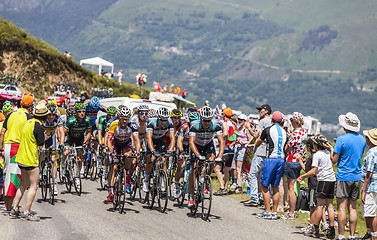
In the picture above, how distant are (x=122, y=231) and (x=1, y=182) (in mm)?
3486

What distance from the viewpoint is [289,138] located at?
41.7ft

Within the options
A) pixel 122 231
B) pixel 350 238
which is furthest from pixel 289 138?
pixel 122 231

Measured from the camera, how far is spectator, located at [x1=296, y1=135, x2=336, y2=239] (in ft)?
35.2

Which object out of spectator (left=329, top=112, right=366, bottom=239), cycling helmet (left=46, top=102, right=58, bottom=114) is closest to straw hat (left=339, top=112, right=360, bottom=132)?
spectator (left=329, top=112, right=366, bottom=239)

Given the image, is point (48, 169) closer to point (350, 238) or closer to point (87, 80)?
point (350, 238)

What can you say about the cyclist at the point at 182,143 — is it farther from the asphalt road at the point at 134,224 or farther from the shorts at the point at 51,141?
the shorts at the point at 51,141

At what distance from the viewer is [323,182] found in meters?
10.8

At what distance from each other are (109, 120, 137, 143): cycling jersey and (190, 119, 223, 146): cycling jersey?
4.82 ft

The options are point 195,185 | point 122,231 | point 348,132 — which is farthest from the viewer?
point 195,185

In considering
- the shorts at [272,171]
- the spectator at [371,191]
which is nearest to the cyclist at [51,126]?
the shorts at [272,171]

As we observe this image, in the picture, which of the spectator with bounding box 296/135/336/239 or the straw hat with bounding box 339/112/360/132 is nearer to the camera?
the straw hat with bounding box 339/112/360/132

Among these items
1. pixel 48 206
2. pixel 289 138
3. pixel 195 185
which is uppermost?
pixel 289 138

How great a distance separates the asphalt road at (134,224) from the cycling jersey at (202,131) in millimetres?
1677

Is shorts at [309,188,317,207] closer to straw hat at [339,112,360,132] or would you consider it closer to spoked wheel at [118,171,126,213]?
straw hat at [339,112,360,132]
